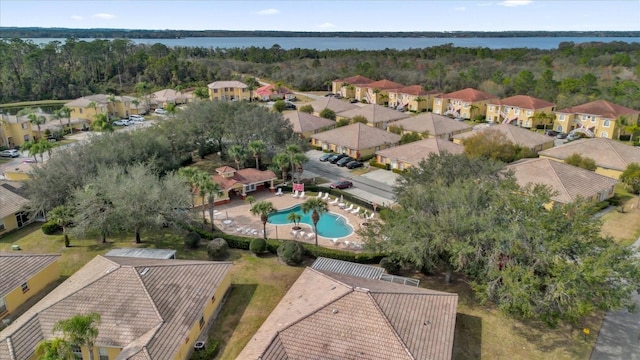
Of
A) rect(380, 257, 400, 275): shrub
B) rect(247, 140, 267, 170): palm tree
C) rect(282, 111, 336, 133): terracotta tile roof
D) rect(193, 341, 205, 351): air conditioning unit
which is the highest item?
rect(247, 140, 267, 170): palm tree

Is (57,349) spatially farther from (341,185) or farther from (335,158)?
(335,158)

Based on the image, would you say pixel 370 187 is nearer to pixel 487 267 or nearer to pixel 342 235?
pixel 342 235

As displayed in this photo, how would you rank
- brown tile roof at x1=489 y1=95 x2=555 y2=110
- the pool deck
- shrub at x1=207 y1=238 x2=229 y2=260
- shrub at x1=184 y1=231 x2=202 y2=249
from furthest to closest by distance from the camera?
brown tile roof at x1=489 y1=95 x2=555 y2=110, the pool deck, shrub at x1=184 y1=231 x2=202 y2=249, shrub at x1=207 y1=238 x2=229 y2=260

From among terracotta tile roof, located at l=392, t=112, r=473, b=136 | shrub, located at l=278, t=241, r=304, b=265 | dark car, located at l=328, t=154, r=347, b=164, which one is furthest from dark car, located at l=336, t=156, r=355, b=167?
shrub, located at l=278, t=241, r=304, b=265

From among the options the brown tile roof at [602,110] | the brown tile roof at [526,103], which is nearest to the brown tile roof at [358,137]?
the brown tile roof at [526,103]

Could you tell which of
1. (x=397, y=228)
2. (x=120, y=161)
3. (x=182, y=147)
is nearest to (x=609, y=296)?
(x=397, y=228)

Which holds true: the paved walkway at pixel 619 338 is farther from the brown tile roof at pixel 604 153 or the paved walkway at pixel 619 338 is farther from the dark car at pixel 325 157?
the dark car at pixel 325 157

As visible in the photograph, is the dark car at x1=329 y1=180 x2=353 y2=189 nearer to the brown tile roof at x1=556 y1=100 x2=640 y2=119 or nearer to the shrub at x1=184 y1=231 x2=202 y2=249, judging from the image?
the shrub at x1=184 y1=231 x2=202 y2=249
